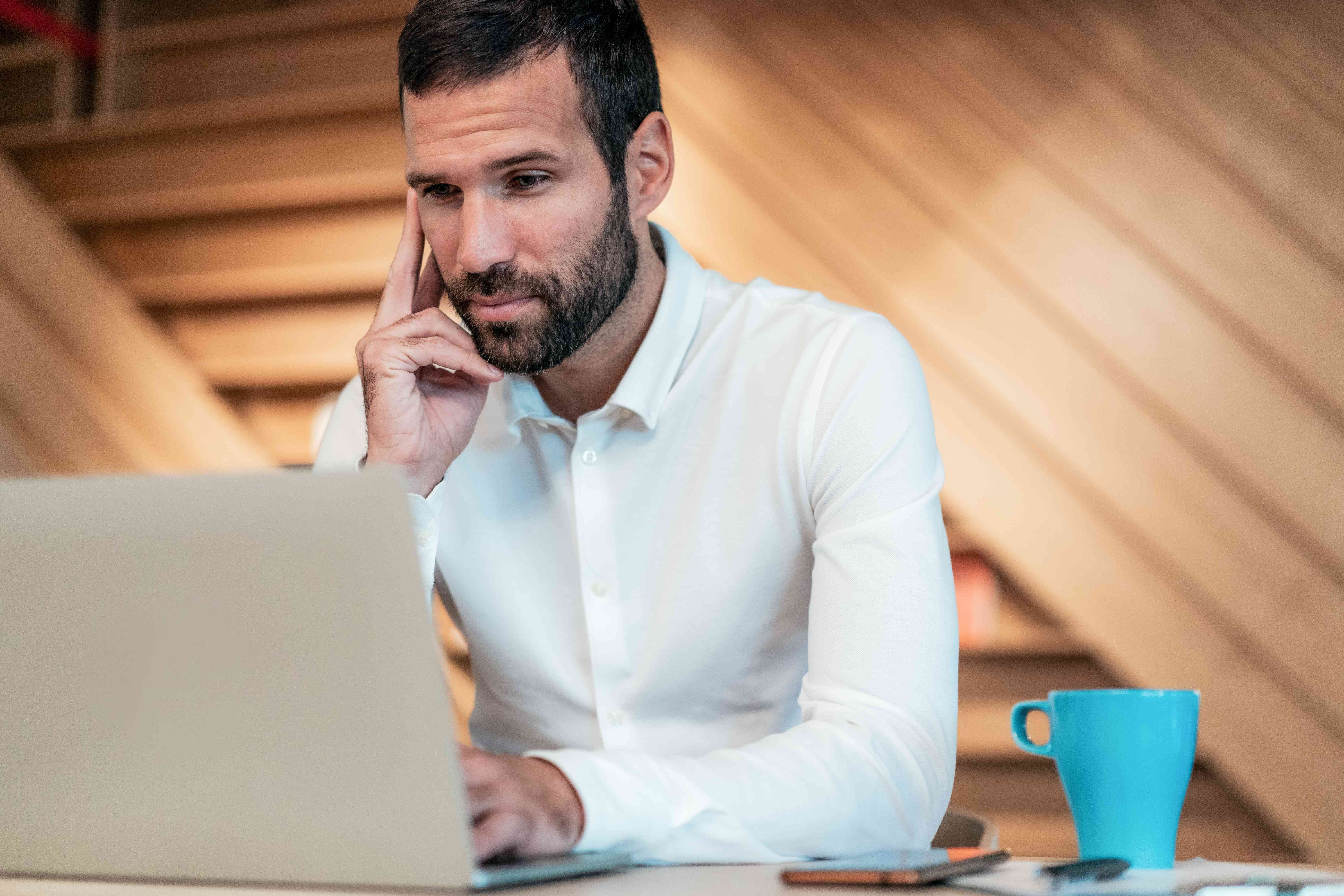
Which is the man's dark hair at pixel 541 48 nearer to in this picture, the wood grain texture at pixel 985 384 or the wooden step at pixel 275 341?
the wood grain texture at pixel 985 384

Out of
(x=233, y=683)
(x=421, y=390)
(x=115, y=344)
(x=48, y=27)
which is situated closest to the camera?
(x=233, y=683)

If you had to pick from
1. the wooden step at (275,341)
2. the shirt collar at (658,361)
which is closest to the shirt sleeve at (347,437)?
the shirt collar at (658,361)

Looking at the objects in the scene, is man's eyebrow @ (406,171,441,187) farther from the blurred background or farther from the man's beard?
the blurred background

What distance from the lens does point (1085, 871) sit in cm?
61

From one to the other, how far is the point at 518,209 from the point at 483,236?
0.05m

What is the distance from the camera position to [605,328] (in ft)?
4.29

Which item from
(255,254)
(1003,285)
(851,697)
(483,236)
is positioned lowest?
(851,697)

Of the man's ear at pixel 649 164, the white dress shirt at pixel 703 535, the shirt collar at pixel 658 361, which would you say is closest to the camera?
the white dress shirt at pixel 703 535

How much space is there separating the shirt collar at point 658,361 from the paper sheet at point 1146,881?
66cm

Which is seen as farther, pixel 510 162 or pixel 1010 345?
pixel 1010 345

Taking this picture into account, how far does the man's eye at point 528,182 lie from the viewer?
1.20m

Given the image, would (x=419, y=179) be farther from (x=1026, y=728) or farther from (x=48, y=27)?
(x=48, y=27)

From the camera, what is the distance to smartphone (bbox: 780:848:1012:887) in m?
0.59

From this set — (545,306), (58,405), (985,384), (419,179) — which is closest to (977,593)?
(985,384)
